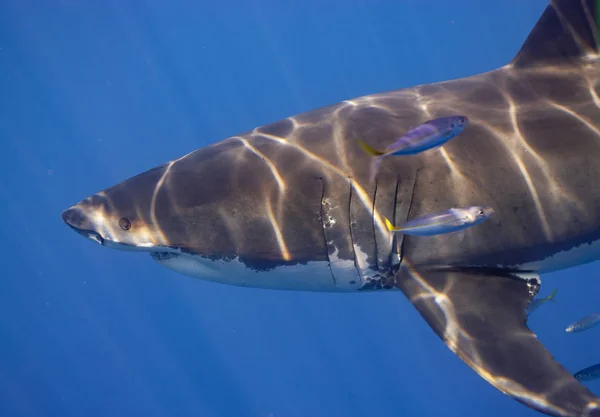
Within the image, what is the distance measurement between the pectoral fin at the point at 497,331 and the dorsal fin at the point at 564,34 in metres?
1.81

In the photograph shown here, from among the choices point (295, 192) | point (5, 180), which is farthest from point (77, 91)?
point (295, 192)

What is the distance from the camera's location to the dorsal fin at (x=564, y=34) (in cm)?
345

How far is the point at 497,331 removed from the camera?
2.48 m

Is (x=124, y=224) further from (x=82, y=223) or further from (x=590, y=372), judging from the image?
(x=590, y=372)

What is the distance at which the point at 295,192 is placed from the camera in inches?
119

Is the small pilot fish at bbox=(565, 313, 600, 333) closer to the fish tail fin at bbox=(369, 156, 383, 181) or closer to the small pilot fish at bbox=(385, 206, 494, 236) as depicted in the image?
the small pilot fish at bbox=(385, 206, 494, 236)

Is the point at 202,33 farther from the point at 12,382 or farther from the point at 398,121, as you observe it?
the point at 398,121

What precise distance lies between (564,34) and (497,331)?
2510 mm

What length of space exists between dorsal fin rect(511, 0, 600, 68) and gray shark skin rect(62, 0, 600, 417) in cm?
47

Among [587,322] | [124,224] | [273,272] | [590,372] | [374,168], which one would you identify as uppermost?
[124,224]

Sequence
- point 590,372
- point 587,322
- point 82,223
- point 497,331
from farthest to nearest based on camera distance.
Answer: point 587,322
point 590,372
point 82,223
point 497,331

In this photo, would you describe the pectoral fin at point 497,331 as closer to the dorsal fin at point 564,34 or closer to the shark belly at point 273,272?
the shark belly at point 273,272

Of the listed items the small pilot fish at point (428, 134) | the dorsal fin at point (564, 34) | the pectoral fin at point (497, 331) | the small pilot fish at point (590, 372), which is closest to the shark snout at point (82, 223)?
the small pilot fish at point (428, 134)

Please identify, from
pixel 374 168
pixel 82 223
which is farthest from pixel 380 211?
pixel 82 223
